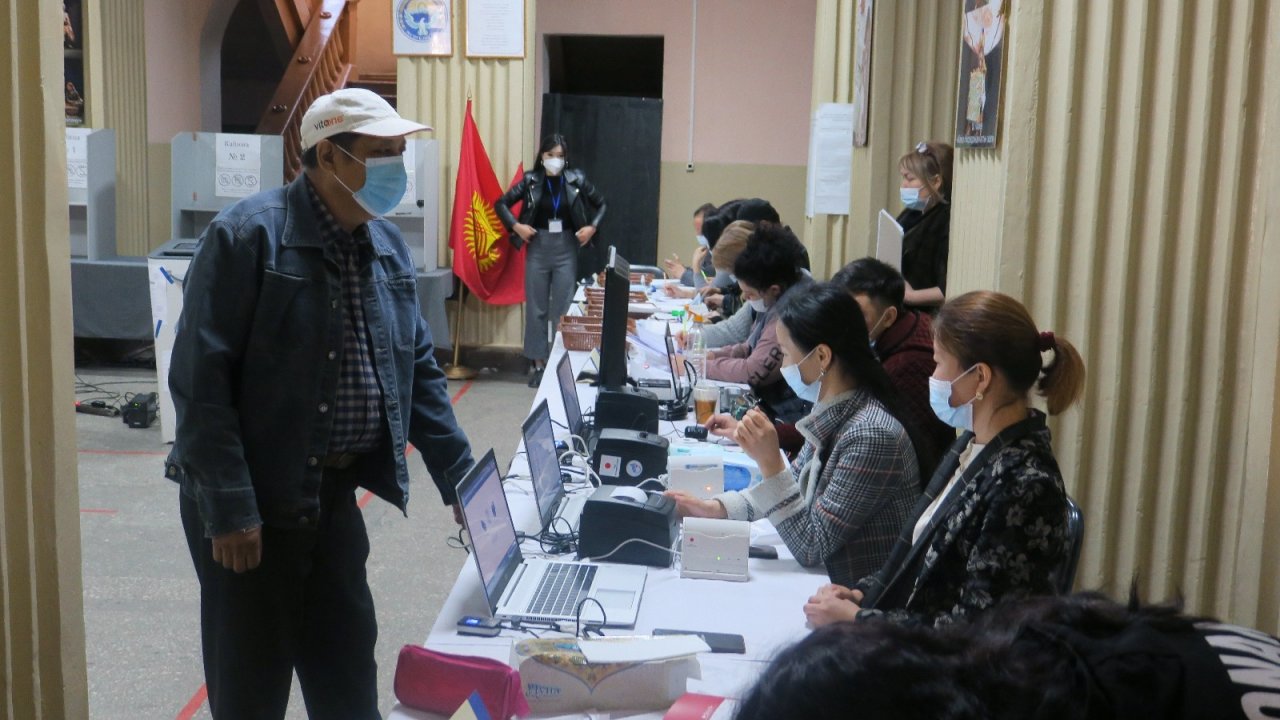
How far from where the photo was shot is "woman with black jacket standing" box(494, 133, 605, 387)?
8492mm

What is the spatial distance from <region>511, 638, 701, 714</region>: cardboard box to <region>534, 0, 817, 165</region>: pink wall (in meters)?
9.11

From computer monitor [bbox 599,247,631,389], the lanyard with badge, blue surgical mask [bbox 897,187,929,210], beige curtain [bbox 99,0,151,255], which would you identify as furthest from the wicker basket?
beige curtain [bbox 99,0,151,255]

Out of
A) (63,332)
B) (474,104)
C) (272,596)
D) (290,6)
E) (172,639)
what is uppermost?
(290,6)

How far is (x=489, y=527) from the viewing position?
2.41 m

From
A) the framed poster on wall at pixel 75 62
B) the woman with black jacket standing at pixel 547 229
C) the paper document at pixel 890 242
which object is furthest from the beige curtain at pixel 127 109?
the paper document at pixel 890 242

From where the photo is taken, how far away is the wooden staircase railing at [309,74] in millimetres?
9805

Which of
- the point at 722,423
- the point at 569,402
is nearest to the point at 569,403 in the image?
the point at 569,402

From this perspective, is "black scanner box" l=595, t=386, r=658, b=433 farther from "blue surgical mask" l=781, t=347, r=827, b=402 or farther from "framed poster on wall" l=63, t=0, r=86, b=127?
"framed poster on wall" l=63, t=0, r=86, b=127

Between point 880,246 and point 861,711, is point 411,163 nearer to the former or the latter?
point 880,246

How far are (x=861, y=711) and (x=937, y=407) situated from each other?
5.34 feet

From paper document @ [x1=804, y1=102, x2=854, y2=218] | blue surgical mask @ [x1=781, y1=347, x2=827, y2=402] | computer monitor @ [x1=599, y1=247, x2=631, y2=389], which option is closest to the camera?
blue surgical mask @ [x1=781, y1=347, x2=827, y2=402]

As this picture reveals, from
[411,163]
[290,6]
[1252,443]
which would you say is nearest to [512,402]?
[411,163]

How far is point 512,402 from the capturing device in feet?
26.1

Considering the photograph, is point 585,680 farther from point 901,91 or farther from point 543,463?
point 901,91
